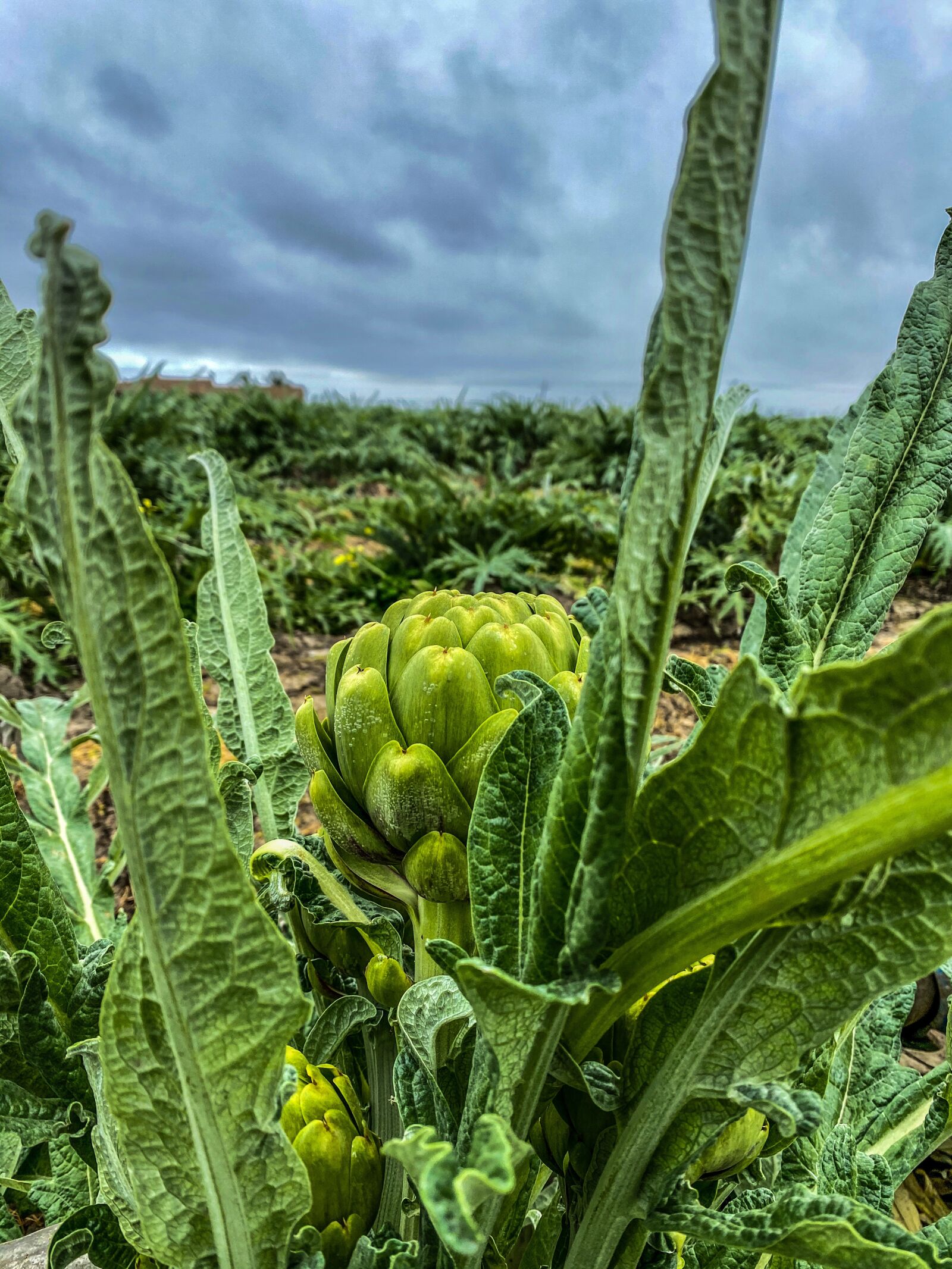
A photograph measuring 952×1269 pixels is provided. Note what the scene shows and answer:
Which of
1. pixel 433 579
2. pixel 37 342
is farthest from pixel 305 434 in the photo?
pixel 37 342

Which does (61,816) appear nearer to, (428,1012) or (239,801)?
(239,801)

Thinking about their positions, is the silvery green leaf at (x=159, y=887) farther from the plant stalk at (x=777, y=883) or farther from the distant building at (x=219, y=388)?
the distant building at (x=219, y=388)

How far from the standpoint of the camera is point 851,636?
381 millimetres

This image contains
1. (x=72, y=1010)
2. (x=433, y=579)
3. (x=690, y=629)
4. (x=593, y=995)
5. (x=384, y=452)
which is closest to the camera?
(x=593, y=995)

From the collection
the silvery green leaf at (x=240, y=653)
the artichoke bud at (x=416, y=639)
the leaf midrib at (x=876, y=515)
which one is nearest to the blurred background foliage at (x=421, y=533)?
the silvery green leaf at (x=240, y=653)

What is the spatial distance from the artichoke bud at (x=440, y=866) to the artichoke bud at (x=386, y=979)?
0.11ft

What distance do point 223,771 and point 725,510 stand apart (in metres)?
2.86

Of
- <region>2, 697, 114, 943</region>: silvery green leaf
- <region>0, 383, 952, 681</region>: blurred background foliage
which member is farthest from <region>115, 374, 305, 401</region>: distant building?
<region>2, 697, 114, 943</region>: silvery green leaf

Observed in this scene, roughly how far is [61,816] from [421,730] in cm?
47

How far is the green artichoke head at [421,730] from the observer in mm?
383

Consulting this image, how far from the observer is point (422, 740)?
1.32ft

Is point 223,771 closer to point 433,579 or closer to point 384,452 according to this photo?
point 433,579

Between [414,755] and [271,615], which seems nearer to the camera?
[414,755]

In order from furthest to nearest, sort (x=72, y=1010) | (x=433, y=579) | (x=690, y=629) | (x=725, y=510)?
(x=725, y=510) < (x=433, y=579) < (x=690, y=629) < (x=72, y=1010)
